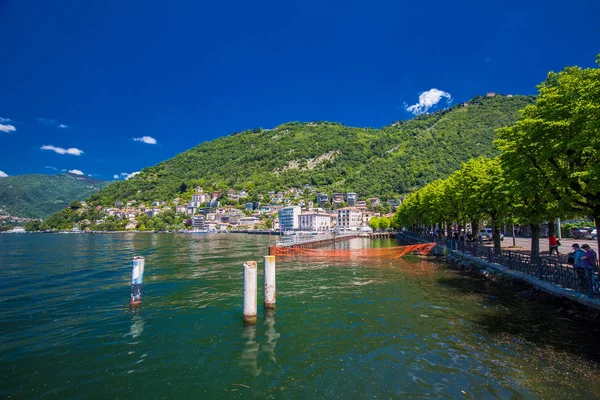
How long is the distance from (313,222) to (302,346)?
156 meters

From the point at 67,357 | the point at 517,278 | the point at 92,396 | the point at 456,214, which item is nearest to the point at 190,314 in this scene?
the point at 67,357

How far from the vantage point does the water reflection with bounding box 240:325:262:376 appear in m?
9.46

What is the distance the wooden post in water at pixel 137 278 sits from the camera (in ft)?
51.8

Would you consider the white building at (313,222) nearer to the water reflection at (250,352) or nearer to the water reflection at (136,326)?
the water reflection at (136,326)

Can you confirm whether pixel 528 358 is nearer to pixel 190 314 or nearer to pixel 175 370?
pixel 175 370

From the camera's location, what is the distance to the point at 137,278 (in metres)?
16.2

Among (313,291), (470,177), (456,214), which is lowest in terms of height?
(313,291)

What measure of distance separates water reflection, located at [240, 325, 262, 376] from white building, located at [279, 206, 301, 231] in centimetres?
16614

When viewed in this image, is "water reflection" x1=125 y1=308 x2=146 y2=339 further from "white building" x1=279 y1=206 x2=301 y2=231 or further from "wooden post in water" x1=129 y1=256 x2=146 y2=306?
"white building" x1=279 y1=206 x2=301 y2=231

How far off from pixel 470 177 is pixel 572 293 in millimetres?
21485

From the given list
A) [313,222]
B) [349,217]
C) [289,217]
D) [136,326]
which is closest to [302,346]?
[136,326]

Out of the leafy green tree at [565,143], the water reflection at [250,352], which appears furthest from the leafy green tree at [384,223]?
the water reflection at [250,352]

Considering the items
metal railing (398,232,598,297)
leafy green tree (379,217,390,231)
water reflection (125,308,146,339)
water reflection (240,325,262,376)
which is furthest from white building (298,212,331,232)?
water reflection (240,325,262,376)

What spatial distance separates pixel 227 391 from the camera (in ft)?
26.9
